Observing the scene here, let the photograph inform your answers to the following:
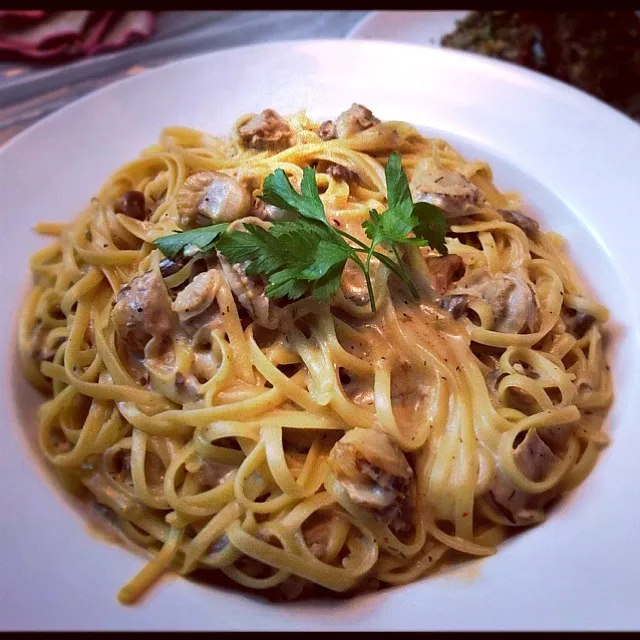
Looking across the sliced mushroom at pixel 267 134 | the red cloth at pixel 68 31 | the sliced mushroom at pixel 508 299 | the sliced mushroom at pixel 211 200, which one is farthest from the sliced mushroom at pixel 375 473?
the red cloth at pixel 68 31

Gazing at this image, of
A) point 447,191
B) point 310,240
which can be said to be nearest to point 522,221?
point 447,191

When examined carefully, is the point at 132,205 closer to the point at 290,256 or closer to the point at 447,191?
the point at 290,256

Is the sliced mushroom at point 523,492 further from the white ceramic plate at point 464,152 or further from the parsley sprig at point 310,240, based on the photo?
the parsley sprig at point 310,240

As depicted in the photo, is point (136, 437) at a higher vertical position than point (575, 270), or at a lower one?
lower

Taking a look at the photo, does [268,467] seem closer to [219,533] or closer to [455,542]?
[219,533]

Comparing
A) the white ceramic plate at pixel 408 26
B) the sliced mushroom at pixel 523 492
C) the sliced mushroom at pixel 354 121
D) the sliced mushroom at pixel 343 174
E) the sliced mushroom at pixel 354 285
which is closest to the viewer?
the sliced mushroom at pixel 523 492

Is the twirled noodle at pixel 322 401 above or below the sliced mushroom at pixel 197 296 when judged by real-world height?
below

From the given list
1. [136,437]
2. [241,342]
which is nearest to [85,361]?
[136,437]
